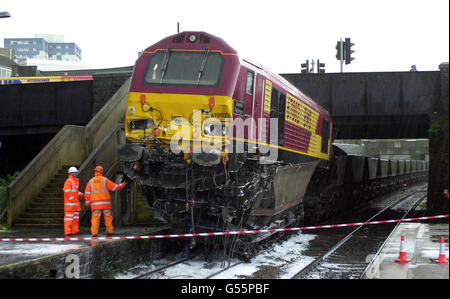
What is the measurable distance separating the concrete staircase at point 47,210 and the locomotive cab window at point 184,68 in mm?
4958

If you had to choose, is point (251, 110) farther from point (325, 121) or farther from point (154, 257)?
point (325, 121)

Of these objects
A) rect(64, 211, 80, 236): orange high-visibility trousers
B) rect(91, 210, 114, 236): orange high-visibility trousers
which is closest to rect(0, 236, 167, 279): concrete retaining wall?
rect(91, 210, 114, 236): orange high-visibility trousers

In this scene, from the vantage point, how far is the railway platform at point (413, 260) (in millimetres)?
7270

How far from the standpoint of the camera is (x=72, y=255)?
28.1 feet

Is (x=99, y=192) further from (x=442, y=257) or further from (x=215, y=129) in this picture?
(x=442, y=257)

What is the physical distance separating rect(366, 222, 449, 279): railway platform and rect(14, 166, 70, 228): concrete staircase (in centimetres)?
794

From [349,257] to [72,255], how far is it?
6375 mm

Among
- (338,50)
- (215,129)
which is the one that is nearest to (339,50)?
(338,50)

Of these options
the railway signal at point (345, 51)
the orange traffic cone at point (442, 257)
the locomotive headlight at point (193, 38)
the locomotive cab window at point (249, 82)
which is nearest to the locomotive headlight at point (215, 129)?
the locomotive cab window at point (249, 82)

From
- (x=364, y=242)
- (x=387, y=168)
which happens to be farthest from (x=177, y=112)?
(x=387, y=168)

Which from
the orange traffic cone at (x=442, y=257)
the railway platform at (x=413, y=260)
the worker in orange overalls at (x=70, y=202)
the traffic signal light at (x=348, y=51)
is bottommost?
the railway platform at (x=413, y=260)

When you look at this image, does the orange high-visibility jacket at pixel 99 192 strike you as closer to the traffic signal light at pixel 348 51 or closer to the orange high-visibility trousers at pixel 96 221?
the orange high-visibility trousers at pixel 96 221

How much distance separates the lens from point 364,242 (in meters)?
14.3

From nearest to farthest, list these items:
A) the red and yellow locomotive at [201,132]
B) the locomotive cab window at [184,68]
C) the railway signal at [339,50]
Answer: the red and yellow locomotive at [201,132]
the locomotive cab window at [184,68]
the railway signal at [339,50]
